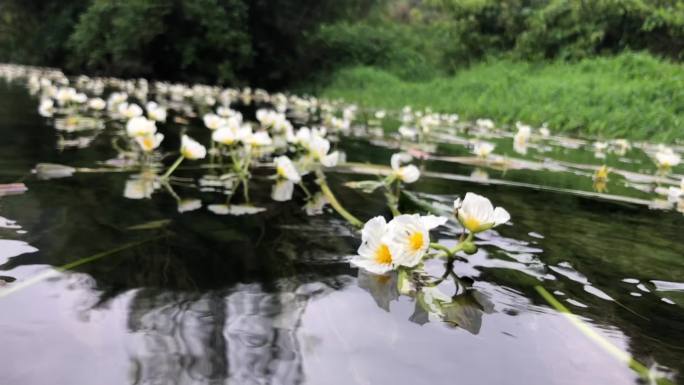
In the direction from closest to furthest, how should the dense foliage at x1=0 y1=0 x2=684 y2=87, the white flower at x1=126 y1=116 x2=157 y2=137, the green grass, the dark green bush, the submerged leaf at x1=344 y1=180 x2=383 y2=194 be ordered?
the submerged leaf at x1=344 y1=180 x2=383 y2=194
the white flower at x1=126 y1=116 x2=157 y2=137
the green grass
the dense foliage at x1=0 y1=0 x2=684 y2=87
the dark green bush

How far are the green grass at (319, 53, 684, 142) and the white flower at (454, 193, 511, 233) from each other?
15.2 feet

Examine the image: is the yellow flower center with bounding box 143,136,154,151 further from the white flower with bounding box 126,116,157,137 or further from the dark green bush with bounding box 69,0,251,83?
the dark green bush with bounding box 69,0,251,83

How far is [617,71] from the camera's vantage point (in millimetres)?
7734

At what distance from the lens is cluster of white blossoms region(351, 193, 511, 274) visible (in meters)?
1.01

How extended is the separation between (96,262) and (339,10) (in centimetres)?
1500

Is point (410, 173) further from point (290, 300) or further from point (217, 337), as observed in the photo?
point (217, 337)

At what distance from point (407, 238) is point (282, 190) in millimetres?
1004

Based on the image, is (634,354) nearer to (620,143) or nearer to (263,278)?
(263,278)

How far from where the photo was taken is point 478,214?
1078 mm

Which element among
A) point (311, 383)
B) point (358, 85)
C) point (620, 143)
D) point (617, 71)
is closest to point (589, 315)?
point (311, 383)

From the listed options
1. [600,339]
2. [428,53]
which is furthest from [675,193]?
[428,53]

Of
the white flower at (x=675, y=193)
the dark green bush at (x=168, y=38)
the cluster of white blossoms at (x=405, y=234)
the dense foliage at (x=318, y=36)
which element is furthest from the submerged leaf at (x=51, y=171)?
the dark green bush at (x=168, y=38)

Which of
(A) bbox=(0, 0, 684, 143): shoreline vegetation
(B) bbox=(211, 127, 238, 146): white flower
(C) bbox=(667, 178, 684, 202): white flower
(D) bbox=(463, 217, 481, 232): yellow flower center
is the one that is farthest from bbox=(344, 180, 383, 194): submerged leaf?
(A) bbox=(0, 0, 684, 143): shoreline vegetation

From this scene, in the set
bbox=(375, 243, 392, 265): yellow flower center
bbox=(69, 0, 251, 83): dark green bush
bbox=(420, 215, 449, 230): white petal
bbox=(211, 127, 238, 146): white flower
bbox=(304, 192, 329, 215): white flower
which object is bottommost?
bbox=(304, 192, 329, 215): white flower
